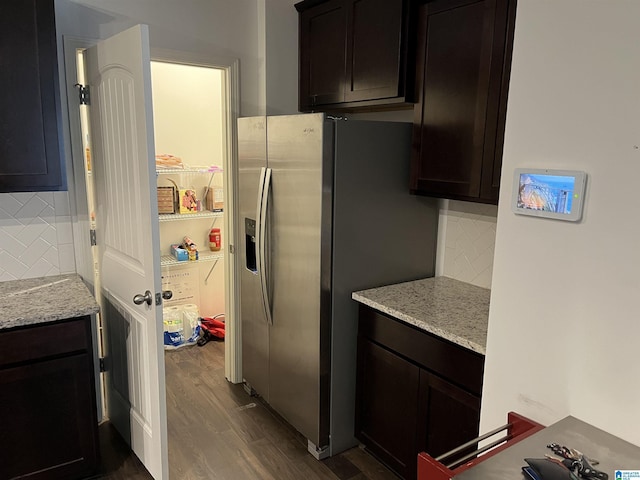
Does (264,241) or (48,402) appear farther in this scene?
(264,241)

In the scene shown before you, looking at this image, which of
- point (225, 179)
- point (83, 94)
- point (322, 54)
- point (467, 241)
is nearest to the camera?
point (83, 94)

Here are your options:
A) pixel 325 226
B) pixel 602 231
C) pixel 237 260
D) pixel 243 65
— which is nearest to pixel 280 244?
pixel 325 226

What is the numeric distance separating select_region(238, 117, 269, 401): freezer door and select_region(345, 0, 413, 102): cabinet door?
1.89 ft

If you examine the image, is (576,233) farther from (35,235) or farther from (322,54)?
(35,235)

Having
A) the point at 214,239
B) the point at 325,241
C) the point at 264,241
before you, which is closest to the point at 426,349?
the point at 325,241

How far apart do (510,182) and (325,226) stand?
1.09 meters

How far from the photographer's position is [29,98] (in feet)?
6.86

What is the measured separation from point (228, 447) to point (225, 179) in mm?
1631

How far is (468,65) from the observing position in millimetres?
2062

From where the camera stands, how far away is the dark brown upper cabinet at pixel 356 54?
2.35 metres

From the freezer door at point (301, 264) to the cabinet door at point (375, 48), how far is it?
44cm

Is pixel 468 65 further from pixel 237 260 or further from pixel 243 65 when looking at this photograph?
pixel 237 260

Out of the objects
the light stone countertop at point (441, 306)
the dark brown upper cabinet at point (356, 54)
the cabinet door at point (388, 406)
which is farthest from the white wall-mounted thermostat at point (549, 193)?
the dark brown upper cabinet at point (356, 54)

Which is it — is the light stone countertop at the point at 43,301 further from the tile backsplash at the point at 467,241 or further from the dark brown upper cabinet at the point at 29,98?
the tile backsplash at the point at 467,241
